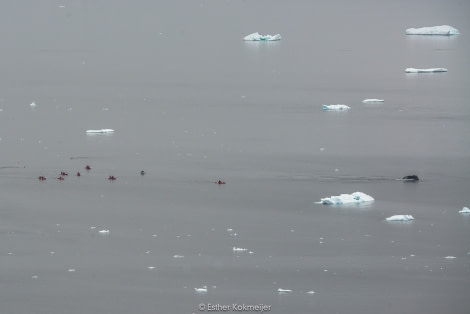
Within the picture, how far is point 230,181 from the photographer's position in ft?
98.3

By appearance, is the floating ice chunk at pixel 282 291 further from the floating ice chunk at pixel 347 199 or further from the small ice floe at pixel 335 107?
the small ice floe at pixel 335 107

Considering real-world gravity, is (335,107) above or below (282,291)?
above

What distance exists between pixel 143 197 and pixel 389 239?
6.53 metres

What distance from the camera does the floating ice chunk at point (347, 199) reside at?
27.3 meters

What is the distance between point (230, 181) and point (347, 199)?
365 centimetres

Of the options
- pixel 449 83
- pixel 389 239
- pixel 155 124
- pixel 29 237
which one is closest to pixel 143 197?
pixel 29 237

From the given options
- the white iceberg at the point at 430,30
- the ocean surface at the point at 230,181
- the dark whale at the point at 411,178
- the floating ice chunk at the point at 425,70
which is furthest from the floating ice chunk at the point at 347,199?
the white iceberg at the point at 430,30

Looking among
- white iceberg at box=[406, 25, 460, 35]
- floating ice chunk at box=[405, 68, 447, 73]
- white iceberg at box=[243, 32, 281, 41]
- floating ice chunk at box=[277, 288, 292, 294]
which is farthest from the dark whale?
white iceberg at box=[406, 25, 460, 35]

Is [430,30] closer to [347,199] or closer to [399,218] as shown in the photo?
[347,199]

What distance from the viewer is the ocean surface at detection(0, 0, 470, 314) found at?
20.9m

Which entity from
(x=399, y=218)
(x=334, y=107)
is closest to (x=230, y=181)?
(x=399, y=218)

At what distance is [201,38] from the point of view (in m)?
73.8

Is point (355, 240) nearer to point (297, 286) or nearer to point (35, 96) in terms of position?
point (297, 286)

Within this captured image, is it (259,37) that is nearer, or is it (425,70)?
(425,70)
